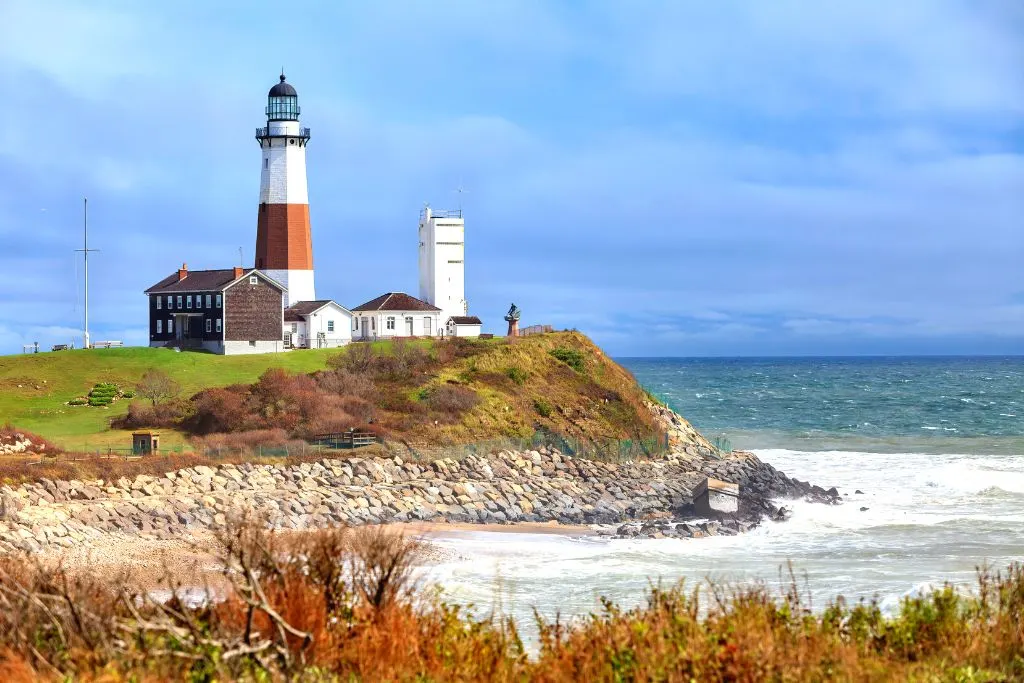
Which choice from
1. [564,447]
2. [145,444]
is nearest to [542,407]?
[564,447]

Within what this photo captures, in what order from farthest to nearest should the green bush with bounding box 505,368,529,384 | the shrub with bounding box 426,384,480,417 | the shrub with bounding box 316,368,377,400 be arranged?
the green bush with bounding box 505,368,529,384 < the shrub with bounding box 316,368,377,400 < the shrub with bounding box 426,384,480,417

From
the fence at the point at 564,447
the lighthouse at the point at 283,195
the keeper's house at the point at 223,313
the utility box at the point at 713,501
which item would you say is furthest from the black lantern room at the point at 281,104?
the utility box at the point at 713,501

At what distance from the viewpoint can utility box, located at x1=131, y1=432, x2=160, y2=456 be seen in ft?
99.1

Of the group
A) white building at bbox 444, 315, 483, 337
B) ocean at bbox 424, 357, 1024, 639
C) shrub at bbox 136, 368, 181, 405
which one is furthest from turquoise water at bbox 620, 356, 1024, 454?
shrub at bbox 136, 368, 181, 405

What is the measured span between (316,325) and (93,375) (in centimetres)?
1034

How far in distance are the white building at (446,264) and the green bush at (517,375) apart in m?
14.2

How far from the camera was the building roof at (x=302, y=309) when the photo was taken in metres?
51.6

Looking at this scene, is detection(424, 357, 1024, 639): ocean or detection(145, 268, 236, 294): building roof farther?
detection(145, 268, 236, 294): building roof

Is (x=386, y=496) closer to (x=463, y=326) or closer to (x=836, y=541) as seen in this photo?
(x=836, y=541)

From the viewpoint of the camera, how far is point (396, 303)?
54906mm

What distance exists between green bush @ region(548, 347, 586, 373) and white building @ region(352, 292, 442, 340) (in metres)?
11.6

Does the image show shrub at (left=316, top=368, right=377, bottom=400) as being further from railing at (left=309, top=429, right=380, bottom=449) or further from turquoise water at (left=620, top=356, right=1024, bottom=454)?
turquoise water at (left=620, top=356, right=1024, bottom=454)

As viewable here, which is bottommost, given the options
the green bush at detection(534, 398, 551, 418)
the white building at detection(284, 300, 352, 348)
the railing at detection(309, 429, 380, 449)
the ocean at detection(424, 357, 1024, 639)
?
the ocean at detection(424, 357, 1024, 639)

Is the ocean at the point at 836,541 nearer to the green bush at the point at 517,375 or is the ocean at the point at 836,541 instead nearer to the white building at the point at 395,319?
the green bush at the point at 517,375
